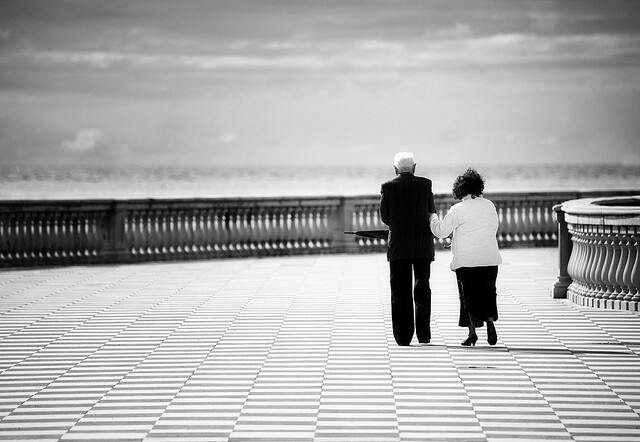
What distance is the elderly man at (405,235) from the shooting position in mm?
9391

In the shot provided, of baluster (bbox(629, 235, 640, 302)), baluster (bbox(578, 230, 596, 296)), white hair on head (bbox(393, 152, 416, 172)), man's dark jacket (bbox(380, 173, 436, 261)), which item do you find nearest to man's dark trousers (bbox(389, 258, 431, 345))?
man's dark jacket (bbox(380, 173, 436, 261))

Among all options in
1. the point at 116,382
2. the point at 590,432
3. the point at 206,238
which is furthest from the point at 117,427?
the point at 206,238

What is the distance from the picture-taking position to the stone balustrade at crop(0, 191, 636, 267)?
18.8 meters

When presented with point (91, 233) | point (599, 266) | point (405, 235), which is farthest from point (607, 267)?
point (91, 233)

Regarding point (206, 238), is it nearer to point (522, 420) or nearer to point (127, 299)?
point (127, 299)

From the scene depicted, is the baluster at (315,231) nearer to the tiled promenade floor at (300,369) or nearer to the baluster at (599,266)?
the tiled promenade floor at (300,369)

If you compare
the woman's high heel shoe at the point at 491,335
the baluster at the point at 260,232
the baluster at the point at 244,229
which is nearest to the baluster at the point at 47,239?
the baluster at the point at 244,229

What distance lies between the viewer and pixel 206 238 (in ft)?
66.2

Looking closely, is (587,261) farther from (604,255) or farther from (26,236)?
(26,236)

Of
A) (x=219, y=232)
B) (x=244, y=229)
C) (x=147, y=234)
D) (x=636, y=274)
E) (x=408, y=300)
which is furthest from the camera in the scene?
(x=244, y=229)

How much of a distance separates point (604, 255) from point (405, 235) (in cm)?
337

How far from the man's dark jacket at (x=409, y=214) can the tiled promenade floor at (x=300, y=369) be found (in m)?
0.84

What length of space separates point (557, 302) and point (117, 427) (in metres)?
7.24

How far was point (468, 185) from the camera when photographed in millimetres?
9344
